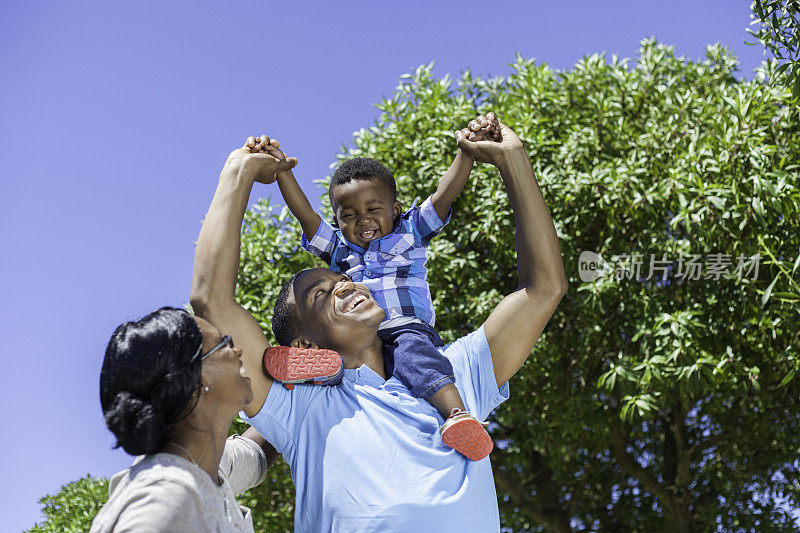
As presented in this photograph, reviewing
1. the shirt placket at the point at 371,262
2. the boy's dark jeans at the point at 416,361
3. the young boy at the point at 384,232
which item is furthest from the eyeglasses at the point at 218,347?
the shirt placket at the point at 371,262

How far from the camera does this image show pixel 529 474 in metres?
8.60

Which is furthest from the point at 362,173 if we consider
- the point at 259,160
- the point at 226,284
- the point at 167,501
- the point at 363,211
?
the point at 167,501

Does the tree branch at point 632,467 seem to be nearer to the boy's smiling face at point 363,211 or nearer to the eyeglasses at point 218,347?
the boy's smiling face at point 363,211

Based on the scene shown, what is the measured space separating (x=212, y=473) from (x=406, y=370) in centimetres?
75

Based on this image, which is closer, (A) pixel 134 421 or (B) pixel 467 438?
(A) pixel 134 421

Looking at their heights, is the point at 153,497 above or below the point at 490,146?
below

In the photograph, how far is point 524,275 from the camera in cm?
276

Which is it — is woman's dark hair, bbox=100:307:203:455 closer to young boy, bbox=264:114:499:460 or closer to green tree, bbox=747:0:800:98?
young boy, bbox=264:114:499:460

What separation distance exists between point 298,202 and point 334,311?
0.58 meters

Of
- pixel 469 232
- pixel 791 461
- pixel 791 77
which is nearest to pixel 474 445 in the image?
pixel 791 77

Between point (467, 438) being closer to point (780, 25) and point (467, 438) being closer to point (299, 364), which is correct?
point (299, 364)

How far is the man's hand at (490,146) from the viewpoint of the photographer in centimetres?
280

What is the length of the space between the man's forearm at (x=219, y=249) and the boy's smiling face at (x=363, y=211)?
63 cm

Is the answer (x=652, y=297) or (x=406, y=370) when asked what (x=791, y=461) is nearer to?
(x=652, y=297)
